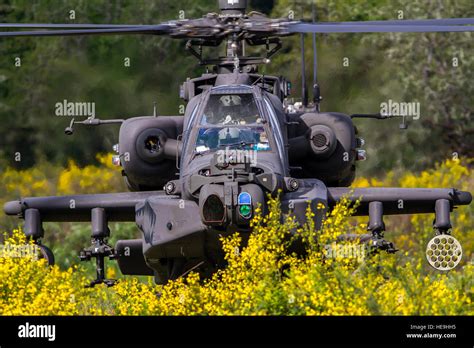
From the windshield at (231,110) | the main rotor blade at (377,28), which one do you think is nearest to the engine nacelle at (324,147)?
the windshield at (231,110)

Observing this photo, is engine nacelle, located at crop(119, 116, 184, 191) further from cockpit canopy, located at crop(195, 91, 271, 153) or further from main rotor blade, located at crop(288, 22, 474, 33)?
main rotor blade, located at crop(288, 22, 474, 33)

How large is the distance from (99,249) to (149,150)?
4.33 feet

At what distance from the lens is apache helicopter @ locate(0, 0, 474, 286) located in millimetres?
16844

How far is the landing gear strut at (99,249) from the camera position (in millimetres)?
18141

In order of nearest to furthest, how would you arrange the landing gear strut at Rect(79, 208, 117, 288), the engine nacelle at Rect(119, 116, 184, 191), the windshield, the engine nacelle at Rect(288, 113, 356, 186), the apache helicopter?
the apache helicopter
the windshield
the landing gear strut at Rect(79, 208, 117, 288)
the engine nacelle at Rect(119, 116, 184, 191)
the engine nacelle at Rect(288, 113, 356, 186)

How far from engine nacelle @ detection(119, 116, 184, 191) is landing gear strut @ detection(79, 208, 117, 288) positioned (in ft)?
2.01

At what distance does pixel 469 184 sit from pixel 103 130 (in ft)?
20.8

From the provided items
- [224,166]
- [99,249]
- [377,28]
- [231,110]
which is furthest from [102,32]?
[377,28]

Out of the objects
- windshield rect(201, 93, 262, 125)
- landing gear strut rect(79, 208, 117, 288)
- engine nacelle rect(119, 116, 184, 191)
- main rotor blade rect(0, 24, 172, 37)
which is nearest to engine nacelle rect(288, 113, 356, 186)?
windshield rect(201, 93, 262, 125)

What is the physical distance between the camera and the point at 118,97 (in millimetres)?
26531

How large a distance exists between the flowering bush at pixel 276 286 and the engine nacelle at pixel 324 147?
1.56 m

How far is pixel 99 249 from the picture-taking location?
18.3 m

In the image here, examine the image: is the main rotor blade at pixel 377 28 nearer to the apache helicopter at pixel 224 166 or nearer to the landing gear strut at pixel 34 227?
the apache helicopter at pixel 224 166

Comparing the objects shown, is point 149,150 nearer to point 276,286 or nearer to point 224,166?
point 224,166
